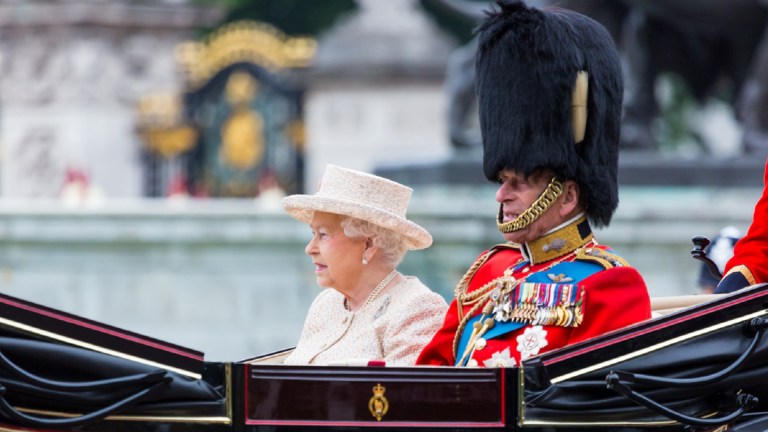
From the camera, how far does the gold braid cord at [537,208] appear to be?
15.1 feet

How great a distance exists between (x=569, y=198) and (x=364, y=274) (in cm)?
72

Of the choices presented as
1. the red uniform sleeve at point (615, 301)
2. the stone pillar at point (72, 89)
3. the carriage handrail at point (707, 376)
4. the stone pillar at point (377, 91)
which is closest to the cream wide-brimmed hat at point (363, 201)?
the red uniform sleeve at point (615, 301)

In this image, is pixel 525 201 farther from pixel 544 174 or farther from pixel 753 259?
pixel 753 259

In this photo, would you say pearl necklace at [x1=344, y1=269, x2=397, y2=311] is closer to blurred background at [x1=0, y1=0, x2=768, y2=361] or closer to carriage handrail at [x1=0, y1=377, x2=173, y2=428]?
carriage handrail at [x1=0, y1=377, x2=173, y2=428]

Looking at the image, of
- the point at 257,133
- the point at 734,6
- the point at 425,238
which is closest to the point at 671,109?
the point at 257,133

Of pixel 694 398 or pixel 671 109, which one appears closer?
pixel 694 398

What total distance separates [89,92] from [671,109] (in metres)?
8.67

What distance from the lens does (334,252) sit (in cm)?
508

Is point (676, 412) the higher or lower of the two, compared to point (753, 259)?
lower

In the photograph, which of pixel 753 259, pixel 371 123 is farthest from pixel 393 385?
pixel 371 123

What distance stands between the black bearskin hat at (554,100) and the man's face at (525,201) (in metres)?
0.03

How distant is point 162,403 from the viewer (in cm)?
435

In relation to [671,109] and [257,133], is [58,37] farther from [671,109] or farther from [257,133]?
[671,109]

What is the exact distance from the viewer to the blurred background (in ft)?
37.3
